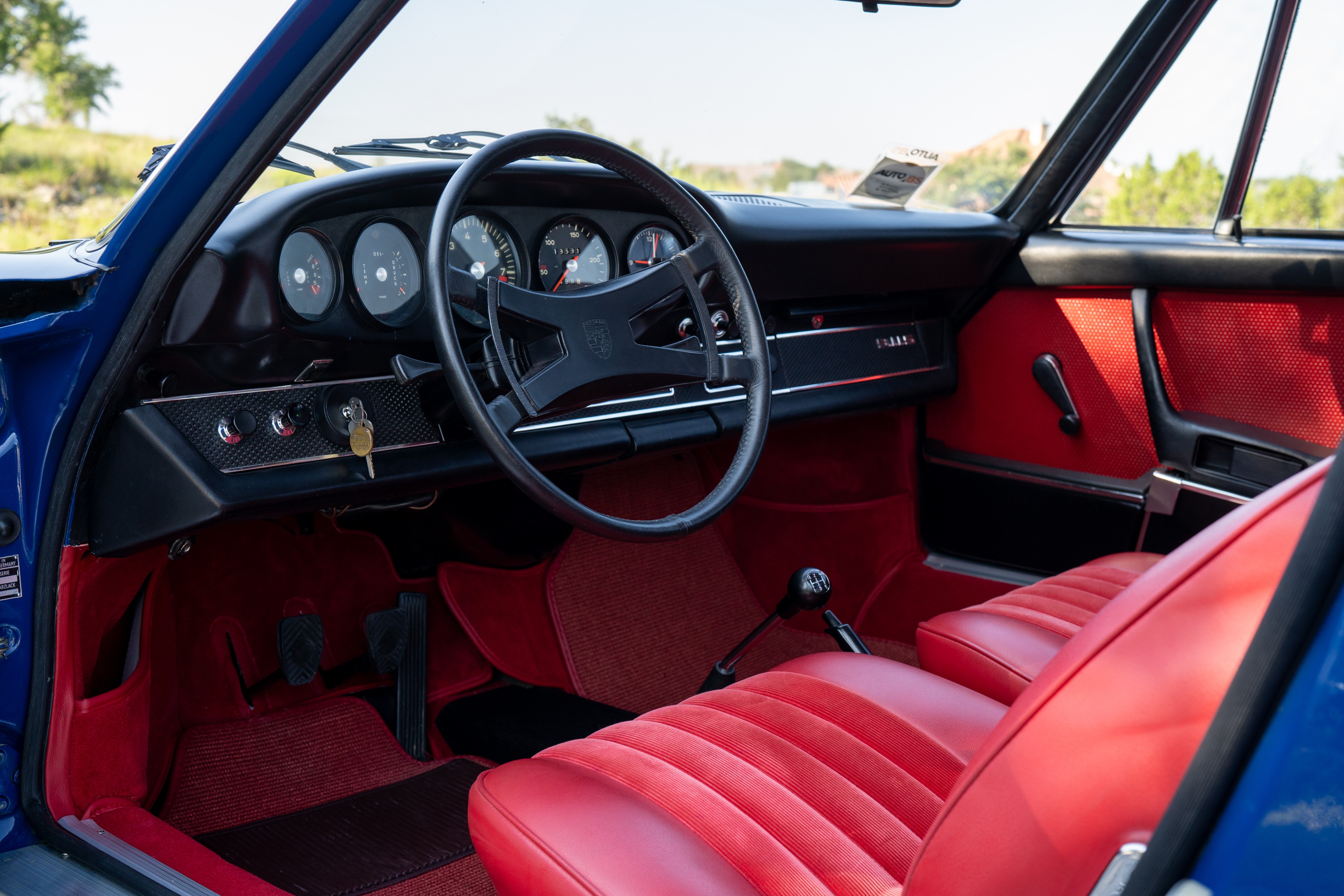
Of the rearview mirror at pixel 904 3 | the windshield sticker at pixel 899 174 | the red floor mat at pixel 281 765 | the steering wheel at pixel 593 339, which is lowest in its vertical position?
the red floor mat at pixel 281 765

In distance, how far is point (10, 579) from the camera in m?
1.36

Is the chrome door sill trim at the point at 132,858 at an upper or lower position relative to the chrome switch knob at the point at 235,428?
lower

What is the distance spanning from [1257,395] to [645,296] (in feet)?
4.42

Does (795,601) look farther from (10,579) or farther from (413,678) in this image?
(10,579)

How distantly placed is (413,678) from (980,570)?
1.39 meters

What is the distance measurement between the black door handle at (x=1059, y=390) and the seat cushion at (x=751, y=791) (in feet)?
3.83

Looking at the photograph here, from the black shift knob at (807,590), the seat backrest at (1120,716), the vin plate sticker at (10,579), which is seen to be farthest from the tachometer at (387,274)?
the seat backrest at (1120,716)

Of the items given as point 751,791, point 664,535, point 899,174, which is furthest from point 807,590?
point 899,174

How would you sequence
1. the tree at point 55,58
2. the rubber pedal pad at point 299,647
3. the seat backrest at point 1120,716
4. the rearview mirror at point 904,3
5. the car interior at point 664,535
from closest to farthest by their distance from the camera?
the seat backrest at point 1120,716 < the car interior at point 664,535 < the rearview mirror at point 904,3 < the rubber pedal pad at point 299,647 < the tree at point 55,58

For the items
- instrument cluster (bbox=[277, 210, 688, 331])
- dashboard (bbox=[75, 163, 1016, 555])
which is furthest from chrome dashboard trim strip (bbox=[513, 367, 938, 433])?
instrument cluster (bbox=[277, 210, 688, 331])

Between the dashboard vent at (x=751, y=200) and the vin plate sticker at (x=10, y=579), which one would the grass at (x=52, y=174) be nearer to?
the dashboard vent at (x=751, y=200)

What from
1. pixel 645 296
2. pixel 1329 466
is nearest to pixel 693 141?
pixel 645 296

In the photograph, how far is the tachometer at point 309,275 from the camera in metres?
1.47

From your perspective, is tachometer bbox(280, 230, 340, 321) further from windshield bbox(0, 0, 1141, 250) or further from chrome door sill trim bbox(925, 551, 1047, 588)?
chrome door sill trim bbox(925, 551, 1047, 588)
